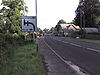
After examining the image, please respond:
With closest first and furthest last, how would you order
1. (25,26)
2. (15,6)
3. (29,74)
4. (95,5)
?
(29,74)
(25,26)
(15,6)
(95,5)

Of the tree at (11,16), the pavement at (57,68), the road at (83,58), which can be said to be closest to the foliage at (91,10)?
the tree at (11,16)

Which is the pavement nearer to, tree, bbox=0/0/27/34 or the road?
the road

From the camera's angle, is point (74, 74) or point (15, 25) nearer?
point (74, 74)

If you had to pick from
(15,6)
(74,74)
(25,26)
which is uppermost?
(15,6)

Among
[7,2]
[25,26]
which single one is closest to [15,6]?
[7,2]

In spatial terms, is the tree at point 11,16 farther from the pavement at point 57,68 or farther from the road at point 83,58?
the pavement at point 57,68

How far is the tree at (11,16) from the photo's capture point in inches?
1123

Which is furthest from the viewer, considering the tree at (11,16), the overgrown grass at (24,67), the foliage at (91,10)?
the foliage at (91,10)

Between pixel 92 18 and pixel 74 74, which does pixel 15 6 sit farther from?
pixel 92 18

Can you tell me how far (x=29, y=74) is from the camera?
213 inches

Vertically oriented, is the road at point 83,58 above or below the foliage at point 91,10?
below

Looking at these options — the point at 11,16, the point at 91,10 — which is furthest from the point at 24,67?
the point at 91,10

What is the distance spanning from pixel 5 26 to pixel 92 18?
153 ft

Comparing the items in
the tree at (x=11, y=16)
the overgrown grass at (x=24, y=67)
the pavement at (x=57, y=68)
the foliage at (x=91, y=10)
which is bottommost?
the pavement at (x=57, y=68)
